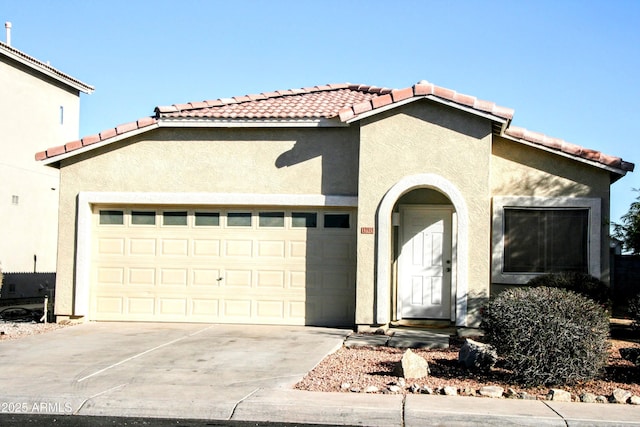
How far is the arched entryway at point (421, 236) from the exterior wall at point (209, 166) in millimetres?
1119

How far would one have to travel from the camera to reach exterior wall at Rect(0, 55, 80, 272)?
2419cm

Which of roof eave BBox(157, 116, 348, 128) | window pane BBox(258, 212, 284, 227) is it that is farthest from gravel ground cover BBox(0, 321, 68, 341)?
roof eave BBox(157, 116, 348, 128)

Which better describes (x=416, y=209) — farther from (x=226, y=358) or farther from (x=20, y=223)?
(x=20, y=223)

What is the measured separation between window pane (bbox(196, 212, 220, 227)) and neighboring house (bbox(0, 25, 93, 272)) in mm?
10575

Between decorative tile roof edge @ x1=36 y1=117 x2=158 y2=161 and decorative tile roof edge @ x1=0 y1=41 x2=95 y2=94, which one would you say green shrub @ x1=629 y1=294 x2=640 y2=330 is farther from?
decorative tile roof edge @ x1=0 y1=41 x2=95 y2=94

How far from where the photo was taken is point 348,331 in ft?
47.4

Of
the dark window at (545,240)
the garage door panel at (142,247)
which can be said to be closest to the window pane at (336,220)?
the dark window at (545,240)

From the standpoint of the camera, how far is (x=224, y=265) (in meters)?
15.4

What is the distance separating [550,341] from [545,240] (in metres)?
5.65

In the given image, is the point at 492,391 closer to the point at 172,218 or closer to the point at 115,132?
the point at 172,218

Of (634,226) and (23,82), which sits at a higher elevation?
(23,82)

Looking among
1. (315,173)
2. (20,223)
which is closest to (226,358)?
(315,173)

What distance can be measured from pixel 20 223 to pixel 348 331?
14.8 metres

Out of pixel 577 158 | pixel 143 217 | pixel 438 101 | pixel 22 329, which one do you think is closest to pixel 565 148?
pixel 577 158
